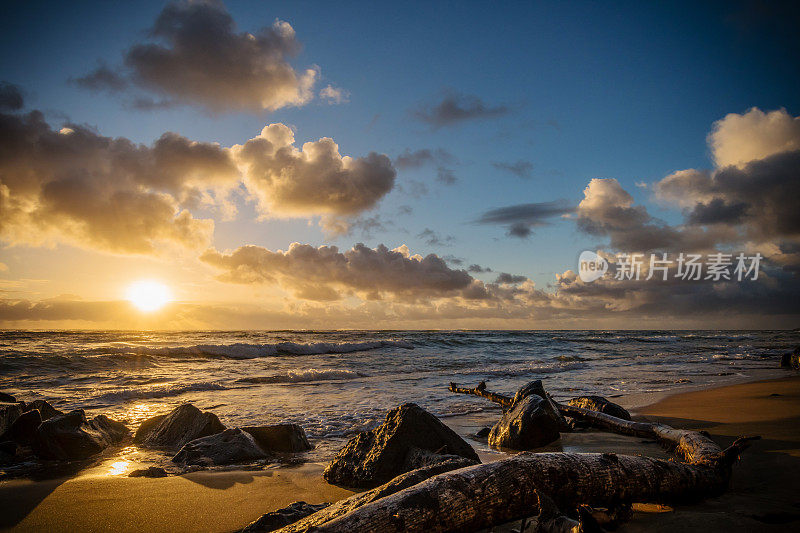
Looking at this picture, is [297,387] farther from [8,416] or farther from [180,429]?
[8,416]

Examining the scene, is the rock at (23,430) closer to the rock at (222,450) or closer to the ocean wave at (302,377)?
the rock at (222,450)

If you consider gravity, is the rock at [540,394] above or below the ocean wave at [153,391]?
above

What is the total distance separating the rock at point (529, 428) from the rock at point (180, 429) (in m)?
3.92

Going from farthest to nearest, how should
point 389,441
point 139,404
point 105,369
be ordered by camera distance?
point 105,369 < point 139,404 < point 389,441

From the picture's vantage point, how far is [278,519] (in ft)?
9.29

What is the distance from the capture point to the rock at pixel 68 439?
197 inches

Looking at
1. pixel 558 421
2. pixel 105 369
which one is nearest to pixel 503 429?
pixel 558 421

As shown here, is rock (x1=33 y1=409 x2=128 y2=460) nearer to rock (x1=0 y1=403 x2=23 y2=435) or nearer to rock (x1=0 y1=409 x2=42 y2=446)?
rock (x1=0 y1=409 x2=42 y2=446)

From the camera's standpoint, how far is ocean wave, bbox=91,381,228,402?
31.6 ft

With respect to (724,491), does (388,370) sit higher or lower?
lower

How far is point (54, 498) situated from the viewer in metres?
3.69

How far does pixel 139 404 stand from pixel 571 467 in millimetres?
9584

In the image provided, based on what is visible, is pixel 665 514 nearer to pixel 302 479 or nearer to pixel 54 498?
pixel 302 479

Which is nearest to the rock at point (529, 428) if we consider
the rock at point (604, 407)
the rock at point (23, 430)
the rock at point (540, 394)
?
the rock at point (540, 394)
